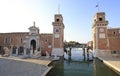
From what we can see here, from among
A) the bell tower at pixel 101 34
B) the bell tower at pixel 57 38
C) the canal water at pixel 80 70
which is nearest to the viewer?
the canal water at pixel 80 70

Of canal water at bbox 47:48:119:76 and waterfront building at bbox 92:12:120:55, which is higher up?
waterfront building at bbox 92:12:120:55

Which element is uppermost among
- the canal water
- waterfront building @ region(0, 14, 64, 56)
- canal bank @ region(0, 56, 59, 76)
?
waterfront building @ region(0, 14, 64, 56)

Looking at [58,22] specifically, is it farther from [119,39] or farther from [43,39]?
[119,39]

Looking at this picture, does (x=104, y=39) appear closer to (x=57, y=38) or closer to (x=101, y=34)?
(x=101, y=34)

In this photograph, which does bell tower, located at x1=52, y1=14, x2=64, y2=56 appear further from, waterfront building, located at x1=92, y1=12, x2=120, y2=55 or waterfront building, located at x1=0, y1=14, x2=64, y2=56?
waterfront building, located at x1=92, y1=12, x2=120, y2=55

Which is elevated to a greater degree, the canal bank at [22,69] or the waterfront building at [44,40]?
the waterfront building at [44,40]

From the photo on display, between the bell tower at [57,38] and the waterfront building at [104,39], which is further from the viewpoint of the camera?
the waterfront building at [104,39]

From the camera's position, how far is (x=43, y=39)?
107 feet

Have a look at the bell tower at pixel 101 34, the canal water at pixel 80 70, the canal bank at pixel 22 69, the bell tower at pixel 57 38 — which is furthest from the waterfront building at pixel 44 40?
the canal bank at pixel 22 69

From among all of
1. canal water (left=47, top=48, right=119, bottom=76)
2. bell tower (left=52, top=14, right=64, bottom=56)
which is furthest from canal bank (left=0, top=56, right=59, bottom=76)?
bell tower (left=52, top=14, right=64, bottom=56)

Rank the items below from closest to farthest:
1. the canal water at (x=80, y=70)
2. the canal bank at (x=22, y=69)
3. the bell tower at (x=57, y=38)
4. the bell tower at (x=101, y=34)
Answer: the canal bank at (x=22, y=69) < the canal water at (x=80, y=70) < the bell tower at (x=57, y=38) < the bell tower at (x=101, y=34)

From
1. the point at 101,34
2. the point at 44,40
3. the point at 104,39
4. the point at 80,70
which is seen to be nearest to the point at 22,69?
the point at 80,70

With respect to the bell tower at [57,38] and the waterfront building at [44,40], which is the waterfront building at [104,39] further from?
the waterfront building at [44,40]

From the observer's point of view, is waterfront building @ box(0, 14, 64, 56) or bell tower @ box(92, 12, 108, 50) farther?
bell tower @ box(92, 12, 108, 50)
